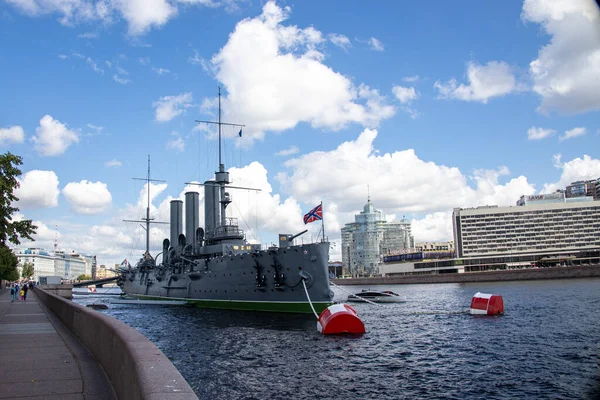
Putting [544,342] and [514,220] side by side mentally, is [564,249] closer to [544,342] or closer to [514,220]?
[514,220]

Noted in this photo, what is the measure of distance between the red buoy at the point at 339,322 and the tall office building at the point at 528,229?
124 metres

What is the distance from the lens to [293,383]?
15086 millimetres

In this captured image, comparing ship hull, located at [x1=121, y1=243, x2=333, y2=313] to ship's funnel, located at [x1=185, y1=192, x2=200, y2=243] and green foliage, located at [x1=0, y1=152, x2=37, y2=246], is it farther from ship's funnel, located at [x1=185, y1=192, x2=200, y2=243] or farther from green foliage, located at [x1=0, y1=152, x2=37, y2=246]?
green foliage, located at [x1=0, y1=152, x2=37, y2=246]

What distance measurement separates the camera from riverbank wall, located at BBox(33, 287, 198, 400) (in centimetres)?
421

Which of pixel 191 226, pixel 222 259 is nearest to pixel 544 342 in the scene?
pixel 222 259

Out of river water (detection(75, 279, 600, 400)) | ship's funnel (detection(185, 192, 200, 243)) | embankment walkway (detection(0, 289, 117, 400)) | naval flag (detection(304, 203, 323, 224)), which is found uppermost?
ship's funnel (detection(185, 192, 200, 243))

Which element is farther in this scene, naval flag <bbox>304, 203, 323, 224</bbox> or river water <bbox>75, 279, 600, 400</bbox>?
naval flag <bbox>304, 203, 323, 224</bbox>

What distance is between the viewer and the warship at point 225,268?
33.3 meters

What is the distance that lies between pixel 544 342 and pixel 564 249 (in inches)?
5066

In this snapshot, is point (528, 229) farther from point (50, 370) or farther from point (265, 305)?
point (50, 370)

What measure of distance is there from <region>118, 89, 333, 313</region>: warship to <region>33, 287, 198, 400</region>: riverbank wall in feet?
77.1

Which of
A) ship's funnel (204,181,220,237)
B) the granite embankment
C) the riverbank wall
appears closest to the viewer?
the riverbank wall

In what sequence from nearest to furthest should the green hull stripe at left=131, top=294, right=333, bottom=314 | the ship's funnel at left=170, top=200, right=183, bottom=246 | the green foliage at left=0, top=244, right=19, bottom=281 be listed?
the green foliage at left=0, top=244, right=19, bottom=281 < the green hull stripe at left=131, top=294, right=333, bottom=314 < the ship's funnel at left=170, top=200, right=183, bottom=246

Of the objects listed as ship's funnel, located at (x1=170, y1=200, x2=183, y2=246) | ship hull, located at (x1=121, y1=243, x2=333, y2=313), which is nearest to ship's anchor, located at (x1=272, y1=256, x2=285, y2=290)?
ship hull, located at (x1=121, y1=243, x2=333, y2=313)
